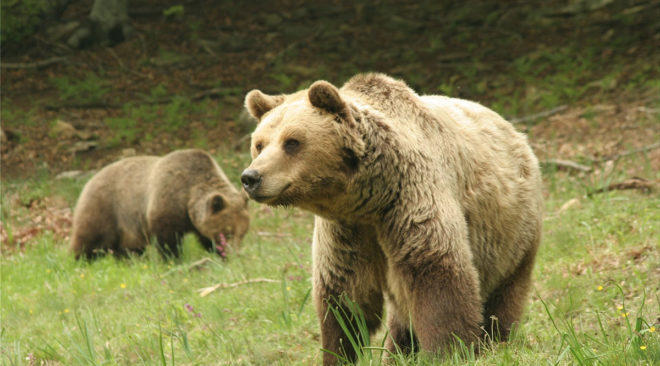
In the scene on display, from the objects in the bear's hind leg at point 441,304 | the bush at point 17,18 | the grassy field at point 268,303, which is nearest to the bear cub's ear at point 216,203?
the grassy field at point 268,303

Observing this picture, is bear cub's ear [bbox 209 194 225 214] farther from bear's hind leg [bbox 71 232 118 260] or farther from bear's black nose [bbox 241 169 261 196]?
bear's black nose [bbox 241 169 261 196]

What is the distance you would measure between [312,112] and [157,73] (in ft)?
47.4

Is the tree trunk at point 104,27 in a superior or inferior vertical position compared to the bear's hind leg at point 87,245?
superior

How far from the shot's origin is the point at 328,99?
12.0 ft

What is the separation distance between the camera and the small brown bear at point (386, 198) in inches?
143

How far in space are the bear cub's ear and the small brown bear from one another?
4800 millimetres

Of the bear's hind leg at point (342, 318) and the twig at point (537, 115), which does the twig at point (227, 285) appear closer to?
the bear's hind leg at point (342, 318)

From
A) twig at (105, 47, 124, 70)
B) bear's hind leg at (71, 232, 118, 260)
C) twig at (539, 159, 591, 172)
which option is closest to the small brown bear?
twig at (539, 159, 591, 172)

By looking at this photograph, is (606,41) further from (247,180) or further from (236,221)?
(247,180)

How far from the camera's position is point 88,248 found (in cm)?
959

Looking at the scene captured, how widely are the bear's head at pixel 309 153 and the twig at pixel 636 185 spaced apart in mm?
4544

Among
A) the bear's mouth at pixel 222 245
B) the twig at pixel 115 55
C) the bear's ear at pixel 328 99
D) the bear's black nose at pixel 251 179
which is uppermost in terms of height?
the bear's ear at pixel 328 99

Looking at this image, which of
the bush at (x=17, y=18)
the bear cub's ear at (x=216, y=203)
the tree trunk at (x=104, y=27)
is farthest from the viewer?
the tree trunk at (x=104, y=27)

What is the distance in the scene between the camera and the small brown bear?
3.62 m
